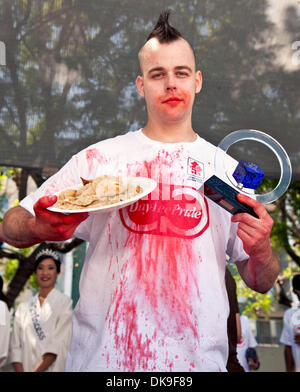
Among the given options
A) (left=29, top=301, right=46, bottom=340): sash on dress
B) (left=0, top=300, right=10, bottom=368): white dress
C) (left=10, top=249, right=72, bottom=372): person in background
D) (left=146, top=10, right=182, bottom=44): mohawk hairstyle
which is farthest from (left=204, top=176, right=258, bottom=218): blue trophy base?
(left=29, top=301, right=46, bottom=340): sash on dress

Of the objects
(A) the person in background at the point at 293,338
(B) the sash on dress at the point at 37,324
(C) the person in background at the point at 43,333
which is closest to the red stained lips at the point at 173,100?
(C) the person in background at the point at 43,333

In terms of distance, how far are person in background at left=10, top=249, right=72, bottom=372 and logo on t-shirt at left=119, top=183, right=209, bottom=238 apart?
1362mm

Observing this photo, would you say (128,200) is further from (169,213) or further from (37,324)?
(37,324)

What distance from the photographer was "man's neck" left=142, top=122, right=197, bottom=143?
50.6 inches

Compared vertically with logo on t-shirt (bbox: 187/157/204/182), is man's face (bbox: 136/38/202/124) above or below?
above

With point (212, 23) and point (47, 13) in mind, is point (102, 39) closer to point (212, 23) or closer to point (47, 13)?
point (47, 13)

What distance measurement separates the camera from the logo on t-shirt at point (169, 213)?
1.16 m

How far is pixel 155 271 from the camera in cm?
113

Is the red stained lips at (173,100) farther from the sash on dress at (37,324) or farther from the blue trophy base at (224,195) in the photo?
the sash on dress at (37,324)

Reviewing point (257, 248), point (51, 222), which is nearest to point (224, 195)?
point (257, 248)

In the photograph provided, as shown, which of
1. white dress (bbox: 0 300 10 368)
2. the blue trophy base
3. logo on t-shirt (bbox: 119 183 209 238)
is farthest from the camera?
white dress (bbox: 0 300 10 368)

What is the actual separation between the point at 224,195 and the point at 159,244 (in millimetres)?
220

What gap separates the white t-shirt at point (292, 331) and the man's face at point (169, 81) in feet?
7.62

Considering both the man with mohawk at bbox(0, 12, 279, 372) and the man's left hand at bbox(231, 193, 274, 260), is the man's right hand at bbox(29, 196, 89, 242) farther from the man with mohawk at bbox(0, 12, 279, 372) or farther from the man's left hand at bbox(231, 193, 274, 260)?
the man's left hand at bbox(231, 193, 274, 260)
